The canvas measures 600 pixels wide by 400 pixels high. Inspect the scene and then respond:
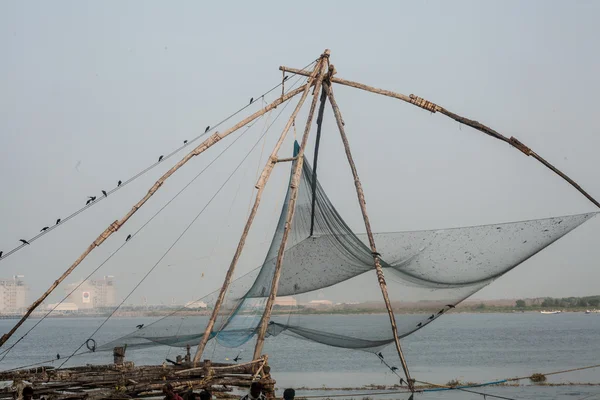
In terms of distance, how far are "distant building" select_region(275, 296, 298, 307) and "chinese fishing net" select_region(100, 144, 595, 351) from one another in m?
0.02

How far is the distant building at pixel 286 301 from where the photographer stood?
1157 centimetres

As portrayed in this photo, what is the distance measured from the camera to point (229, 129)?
1162cm

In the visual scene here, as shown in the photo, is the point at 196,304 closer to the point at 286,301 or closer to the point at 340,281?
the point at 286,301

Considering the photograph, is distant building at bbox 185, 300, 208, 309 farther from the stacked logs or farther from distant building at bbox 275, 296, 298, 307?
distant building at bbox 275, 296, 298, 307

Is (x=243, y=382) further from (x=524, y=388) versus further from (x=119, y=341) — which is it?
(x=524, y=388)

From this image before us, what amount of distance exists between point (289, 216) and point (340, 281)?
51.5 inches

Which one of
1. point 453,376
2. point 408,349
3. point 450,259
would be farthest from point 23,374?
point 408,349

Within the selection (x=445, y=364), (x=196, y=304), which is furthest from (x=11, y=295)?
(x=196, y=304)

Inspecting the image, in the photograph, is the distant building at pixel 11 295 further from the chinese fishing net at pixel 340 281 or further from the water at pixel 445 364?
the chinese fishing net at pixel 340 281

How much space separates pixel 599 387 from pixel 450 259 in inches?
451

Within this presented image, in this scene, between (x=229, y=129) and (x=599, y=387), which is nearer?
(x=229, y=129)

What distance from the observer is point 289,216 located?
11.1 meters

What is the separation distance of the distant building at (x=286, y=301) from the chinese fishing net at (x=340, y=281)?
16 millimetres

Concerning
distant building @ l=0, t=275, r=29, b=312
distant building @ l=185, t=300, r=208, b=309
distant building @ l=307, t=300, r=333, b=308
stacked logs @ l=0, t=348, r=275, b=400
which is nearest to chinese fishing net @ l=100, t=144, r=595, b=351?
distant building @ l=307, t=300, r=333, b=308
